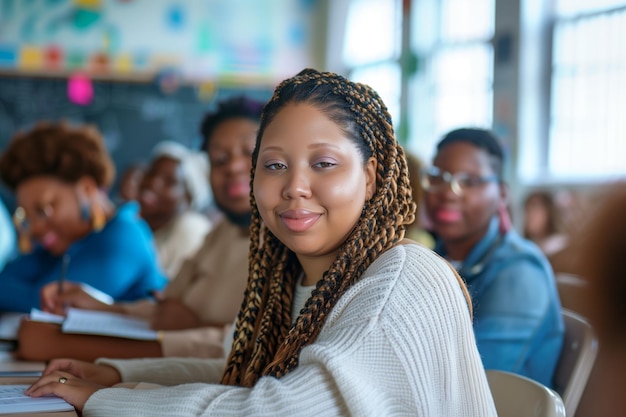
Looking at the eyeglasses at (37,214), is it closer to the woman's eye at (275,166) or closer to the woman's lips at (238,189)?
the woman's lips at (238,189)

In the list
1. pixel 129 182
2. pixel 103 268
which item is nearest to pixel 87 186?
pixel 103 268

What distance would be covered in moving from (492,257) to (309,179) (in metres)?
1.07

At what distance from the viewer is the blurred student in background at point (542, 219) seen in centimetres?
441

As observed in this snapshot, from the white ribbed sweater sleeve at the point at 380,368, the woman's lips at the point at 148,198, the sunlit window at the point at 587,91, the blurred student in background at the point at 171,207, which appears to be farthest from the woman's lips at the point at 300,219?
the sunlit window at the point at 587,91

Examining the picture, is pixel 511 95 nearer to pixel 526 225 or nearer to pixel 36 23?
pixel 526 225

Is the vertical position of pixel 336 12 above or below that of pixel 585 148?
above

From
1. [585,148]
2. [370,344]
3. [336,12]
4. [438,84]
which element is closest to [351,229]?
[370,344]

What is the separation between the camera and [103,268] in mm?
2330

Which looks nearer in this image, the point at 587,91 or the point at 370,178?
the point at 370,178

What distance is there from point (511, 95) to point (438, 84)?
1.11m

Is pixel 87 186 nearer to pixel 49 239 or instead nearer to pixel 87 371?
pixel 49 239

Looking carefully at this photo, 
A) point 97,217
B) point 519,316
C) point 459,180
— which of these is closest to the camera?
point 519,316

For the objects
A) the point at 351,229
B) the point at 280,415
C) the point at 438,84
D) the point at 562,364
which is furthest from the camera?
the point at 438,84

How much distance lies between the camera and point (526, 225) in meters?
4.64
